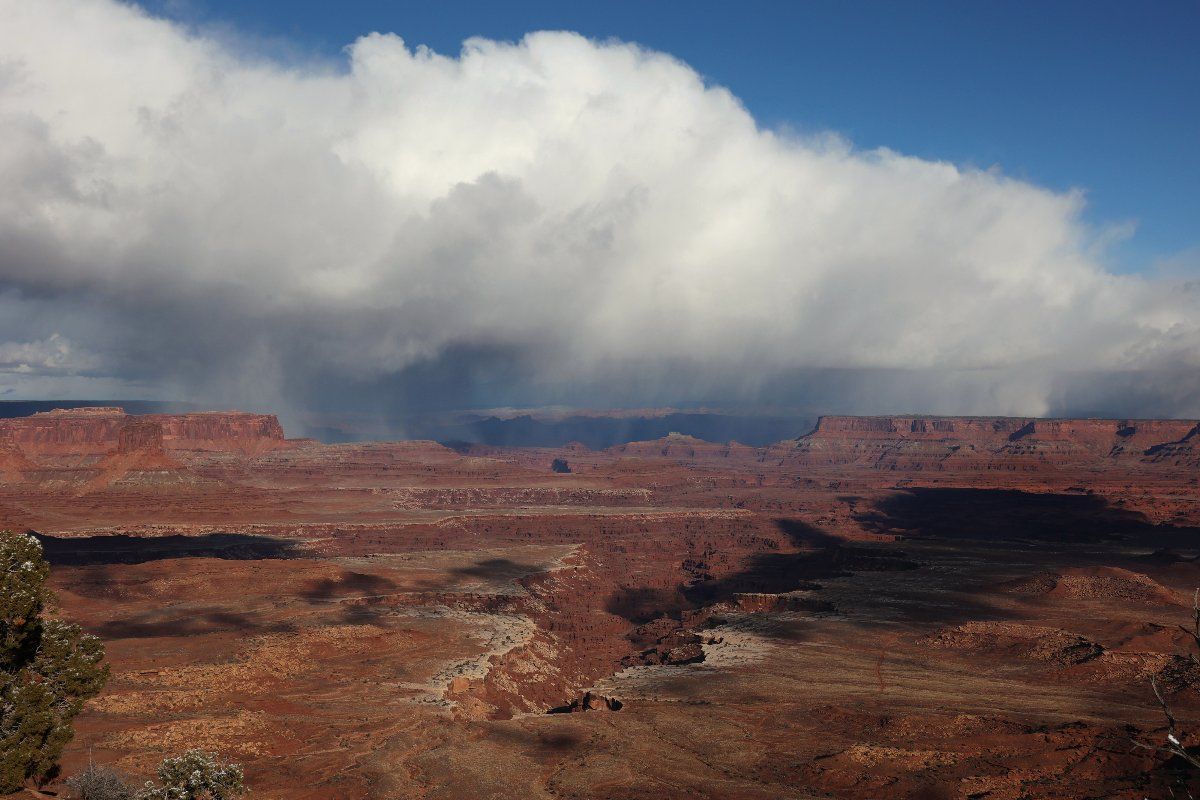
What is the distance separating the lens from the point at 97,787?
3050 centimetres

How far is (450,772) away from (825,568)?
96.3m

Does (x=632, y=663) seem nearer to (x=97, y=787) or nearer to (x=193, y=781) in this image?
(x=97, y=787)

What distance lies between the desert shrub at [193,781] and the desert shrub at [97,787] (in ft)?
19.5

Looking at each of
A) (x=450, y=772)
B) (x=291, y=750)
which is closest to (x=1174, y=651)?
(x=450, y=772)

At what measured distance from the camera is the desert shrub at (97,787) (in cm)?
3022

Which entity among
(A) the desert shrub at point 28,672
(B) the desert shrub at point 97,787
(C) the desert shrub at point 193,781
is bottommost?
(B) the desert shrub at point 97,787

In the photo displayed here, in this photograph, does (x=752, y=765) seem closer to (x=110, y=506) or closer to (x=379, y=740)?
(x=379, y=740)

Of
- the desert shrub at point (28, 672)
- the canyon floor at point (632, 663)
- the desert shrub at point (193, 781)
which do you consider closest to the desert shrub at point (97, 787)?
the desert shrub at point (28, 672)

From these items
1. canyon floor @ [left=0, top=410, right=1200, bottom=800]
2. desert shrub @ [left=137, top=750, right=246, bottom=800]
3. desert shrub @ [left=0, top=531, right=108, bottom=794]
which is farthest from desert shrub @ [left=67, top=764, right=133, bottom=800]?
canyon floor @ [left=0, top=410, right=1200, bottom=800]

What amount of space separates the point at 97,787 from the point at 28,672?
17.5 feet

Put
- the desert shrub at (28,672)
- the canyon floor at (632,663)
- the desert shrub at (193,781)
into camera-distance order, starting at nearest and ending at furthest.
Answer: the desert shrub at (193,781)
the desert shrub at (28,672)
the canyon floor at (632,663)

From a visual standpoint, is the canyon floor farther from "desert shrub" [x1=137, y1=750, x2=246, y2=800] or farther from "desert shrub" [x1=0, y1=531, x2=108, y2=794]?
"desert shrub" [x1=137, y1=750, x2=246, y2=800]

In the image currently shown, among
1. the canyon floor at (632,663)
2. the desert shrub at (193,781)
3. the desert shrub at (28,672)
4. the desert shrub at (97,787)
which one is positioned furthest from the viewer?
the canyon floor at (632,663)

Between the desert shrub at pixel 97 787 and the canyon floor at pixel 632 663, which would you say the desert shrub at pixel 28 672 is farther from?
the canyon floor at pixel 632 663
